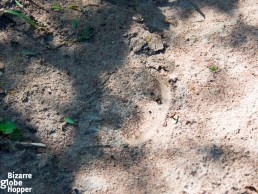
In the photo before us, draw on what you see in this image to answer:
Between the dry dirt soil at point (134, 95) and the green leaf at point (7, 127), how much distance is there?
6 cm

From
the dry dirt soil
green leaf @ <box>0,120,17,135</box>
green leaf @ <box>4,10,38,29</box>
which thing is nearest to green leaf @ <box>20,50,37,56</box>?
the dry dirt soil

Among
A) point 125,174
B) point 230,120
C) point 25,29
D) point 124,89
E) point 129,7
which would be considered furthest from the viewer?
point 129,7

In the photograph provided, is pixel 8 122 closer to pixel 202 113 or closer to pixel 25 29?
pixel 25 29

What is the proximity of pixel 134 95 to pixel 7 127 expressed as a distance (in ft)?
2.95

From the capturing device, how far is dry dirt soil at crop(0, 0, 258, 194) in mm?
2350

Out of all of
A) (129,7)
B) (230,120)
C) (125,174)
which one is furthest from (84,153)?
(129,7)

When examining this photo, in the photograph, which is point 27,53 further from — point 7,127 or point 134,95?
point 134,95

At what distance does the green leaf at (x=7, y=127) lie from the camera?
2449mm

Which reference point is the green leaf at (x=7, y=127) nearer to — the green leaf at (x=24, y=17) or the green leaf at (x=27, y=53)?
the green leaf at (x=27, y=53)

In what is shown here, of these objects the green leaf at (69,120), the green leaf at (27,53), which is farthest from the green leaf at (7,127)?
the green leaf at (27,53)

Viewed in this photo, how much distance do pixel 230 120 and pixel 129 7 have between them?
4.56 feet

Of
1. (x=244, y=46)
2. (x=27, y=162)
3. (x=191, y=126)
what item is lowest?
(x=27, y=162)

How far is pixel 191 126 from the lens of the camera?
2568mm

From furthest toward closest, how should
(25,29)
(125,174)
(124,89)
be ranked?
(25,29)
(124,89)
(125,174)
